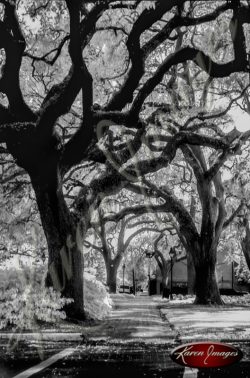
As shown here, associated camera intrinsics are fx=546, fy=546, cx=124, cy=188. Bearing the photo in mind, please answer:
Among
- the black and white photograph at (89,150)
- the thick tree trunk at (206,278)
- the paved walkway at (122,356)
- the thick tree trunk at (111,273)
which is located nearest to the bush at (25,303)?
the black and white photograph at (89,150)

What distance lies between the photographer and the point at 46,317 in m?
12.8

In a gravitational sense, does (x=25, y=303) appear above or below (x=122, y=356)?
above

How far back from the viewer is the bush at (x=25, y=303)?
12.3 metres

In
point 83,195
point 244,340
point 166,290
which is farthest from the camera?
point 166,290

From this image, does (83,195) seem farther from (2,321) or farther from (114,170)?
(2,321)

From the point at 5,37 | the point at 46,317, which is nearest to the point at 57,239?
the point at 46,317

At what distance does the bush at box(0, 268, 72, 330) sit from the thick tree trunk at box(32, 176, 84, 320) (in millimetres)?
360

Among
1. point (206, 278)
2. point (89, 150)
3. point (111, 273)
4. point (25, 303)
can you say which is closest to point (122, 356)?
point (25, 303)

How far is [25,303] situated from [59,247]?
5.61 ft

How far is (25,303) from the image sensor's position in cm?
1273

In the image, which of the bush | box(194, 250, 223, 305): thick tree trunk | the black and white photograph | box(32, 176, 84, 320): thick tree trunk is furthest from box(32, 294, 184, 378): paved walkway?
box(194, 250, 223, 305): thick tree trunk

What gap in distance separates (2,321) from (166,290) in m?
25.0

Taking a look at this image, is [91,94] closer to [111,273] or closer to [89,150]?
[89,150]

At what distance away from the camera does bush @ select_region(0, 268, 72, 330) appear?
12.3 m
